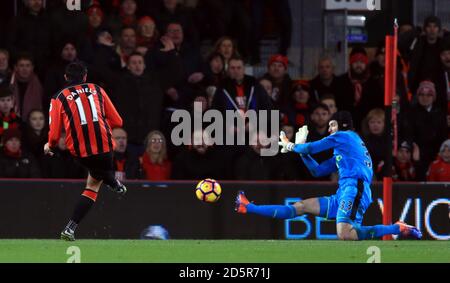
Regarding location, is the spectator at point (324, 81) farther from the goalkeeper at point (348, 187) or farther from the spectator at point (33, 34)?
the spectator at point (33, 34)

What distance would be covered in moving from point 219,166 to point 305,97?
1725 millimetres

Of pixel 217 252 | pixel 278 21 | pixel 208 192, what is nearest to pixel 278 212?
pixel 208 192

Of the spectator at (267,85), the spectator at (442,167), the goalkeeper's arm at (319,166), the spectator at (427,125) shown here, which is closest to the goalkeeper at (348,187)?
the goalkeeper's arm at (319,166)

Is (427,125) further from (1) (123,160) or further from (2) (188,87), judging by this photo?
(1) (123,160)

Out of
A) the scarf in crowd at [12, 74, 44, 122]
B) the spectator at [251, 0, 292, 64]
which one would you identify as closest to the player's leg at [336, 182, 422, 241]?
the spectator at [251, 0, 292, 64]

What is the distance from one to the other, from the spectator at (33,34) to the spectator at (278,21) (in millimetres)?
3242

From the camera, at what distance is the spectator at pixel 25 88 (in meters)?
17.6

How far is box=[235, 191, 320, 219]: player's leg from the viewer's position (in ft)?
49.1

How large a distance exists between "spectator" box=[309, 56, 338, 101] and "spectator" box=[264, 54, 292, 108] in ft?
1.31

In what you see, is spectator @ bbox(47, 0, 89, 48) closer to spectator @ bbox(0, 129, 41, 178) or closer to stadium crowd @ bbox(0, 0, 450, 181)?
stadium crowd @ bbox(0, 0, 450, 181)

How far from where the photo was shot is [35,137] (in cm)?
1739

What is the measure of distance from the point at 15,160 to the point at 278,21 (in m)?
4.77
